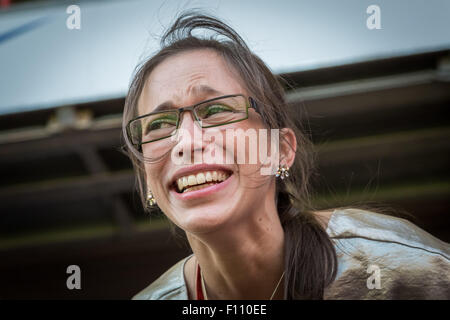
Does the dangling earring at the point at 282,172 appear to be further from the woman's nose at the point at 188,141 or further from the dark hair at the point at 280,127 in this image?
the woman's nose at the point at 188,141

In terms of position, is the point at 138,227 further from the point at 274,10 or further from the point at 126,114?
the point at 274,10

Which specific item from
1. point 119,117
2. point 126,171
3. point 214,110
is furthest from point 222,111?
point 126,171

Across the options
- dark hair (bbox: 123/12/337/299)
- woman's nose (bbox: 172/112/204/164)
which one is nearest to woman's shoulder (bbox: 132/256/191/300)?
dark hair (bbox: 123/12/337/299)

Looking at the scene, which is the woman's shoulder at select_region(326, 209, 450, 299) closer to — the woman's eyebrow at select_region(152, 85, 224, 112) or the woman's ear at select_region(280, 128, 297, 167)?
the woman's ear at select_region(280, 128, 297, 167)

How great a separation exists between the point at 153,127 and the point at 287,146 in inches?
8.3

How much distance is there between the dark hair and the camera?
0.67 meters

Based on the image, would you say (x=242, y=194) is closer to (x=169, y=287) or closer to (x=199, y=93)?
(x=199, y=93)

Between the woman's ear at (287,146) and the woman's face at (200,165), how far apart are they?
0.04 meters

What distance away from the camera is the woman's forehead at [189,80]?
65cm

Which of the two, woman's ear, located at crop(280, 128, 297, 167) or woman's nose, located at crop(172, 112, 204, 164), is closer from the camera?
woman's nose, located at crop(172, 112, 204, 164)

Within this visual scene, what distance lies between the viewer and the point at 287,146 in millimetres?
729

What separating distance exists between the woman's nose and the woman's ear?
0.52 feet

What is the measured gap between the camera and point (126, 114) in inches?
28.7

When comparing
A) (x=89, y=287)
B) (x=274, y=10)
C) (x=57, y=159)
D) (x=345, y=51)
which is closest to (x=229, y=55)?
(x=274, y=10)
